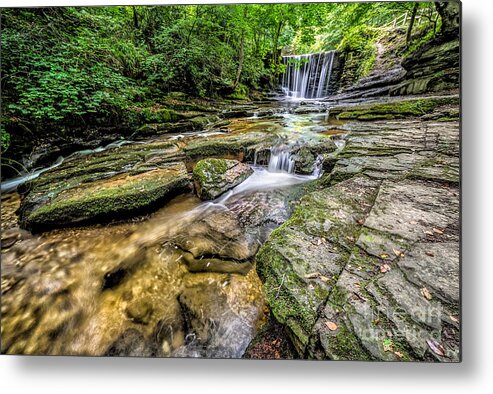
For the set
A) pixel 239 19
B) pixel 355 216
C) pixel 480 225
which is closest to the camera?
pixel 480 225

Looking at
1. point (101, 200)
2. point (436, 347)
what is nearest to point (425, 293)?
point (436, 347)

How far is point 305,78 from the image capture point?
15.2 feet

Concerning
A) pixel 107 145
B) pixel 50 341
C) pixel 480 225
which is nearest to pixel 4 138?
pixel 107 145

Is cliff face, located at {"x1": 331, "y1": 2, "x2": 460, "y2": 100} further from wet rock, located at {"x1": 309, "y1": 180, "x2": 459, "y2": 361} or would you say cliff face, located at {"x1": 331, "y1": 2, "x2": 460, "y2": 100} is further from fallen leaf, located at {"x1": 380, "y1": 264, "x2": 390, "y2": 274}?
fallen leaf, located at {"x1": 380, "y1": 264, "x2": 390, "y2": 274}

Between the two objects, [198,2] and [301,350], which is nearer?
[301,350]

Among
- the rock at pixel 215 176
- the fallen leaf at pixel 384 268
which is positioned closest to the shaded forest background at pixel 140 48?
the rock at pixel 215 176

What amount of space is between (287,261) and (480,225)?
1371 mm

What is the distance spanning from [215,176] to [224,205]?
0.37 m

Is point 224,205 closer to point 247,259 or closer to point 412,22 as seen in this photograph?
point 247,259

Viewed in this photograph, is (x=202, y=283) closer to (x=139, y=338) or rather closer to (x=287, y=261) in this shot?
(x=139, y=338)

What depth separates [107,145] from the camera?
2.86 m

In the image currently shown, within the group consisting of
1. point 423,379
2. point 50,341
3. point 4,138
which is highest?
point 4,138

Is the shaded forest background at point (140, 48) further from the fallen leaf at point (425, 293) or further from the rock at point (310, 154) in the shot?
the fallen leaf at point (425, 293)

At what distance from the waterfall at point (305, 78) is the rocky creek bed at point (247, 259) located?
85.5 inches
